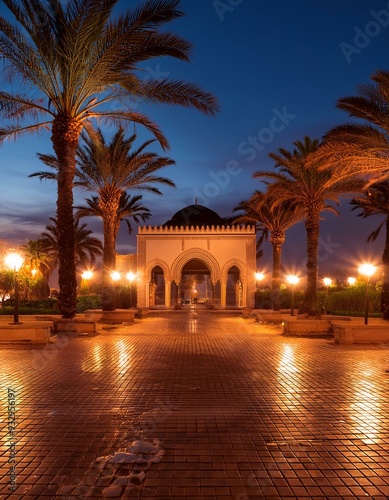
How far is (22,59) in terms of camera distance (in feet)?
37.1

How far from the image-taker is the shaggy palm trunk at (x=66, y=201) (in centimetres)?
1238

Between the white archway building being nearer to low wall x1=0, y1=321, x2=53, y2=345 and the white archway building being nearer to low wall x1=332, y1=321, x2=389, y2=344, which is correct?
low wall x1=332, y1=321, x2=389, y2=344

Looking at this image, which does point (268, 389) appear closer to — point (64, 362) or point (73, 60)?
point (64, 362)

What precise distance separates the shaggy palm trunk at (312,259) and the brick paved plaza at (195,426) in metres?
5.34

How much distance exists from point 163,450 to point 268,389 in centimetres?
280

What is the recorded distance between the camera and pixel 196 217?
1447 inches

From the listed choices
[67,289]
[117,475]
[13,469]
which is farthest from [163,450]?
[67,289]

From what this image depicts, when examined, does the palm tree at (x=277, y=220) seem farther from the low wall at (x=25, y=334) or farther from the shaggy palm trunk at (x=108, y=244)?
the low wall at (x=25, y=334)

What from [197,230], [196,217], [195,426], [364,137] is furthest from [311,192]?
[196,217]

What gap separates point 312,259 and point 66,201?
8.17m

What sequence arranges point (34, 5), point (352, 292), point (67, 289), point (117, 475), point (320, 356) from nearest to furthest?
point (117, 475) < point (320, 356) < point (34, 5) < point (67, 289) < point (352, 292)

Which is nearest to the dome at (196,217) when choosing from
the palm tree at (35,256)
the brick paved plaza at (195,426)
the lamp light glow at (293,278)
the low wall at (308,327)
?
the palm tree at (35,256)

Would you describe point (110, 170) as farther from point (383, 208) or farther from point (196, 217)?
point (196, 217)

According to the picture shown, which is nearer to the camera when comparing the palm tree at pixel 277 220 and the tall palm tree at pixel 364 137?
the tall palm tree at pixel 364 137
